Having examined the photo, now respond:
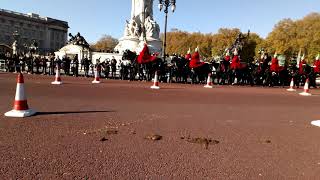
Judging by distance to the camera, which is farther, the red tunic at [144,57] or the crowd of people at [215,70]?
the crowd of people at [215,70]

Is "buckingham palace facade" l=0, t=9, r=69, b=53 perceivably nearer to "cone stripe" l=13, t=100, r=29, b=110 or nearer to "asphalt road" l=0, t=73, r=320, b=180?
"cone stripe" l=13, t=100, r=29, b=110

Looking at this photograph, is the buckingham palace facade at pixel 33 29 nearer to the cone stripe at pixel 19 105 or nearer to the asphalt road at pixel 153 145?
the cone stripe at pixel 19 105

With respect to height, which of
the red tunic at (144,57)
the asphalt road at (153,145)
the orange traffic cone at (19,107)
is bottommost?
the asphalt road at (153,145)

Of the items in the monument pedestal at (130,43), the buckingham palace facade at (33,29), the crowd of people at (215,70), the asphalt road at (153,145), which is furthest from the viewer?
the buckingham palace facade at (33,29)

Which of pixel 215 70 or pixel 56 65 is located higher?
pixel 215 70

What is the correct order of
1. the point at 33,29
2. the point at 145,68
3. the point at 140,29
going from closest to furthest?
the point at 145,68 < the point at 140,29 < the point at 33,29

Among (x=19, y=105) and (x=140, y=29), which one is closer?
(x=19, y=105)

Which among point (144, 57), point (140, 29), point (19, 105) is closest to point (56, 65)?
point (144, 57)

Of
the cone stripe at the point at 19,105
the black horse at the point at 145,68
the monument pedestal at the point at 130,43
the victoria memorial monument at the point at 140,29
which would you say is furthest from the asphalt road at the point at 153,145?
the victoria memorial monument at the point at 140,29

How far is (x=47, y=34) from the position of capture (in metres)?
147

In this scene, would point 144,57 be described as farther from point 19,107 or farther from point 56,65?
point 19,107

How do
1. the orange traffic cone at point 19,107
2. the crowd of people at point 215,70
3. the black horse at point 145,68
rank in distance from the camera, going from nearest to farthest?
the orange traffic cone at point 19,107
the black horse at point 145,68
the crowd of people at point 215,70

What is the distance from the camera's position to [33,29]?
468 ft

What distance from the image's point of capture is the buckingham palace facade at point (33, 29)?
132 m
